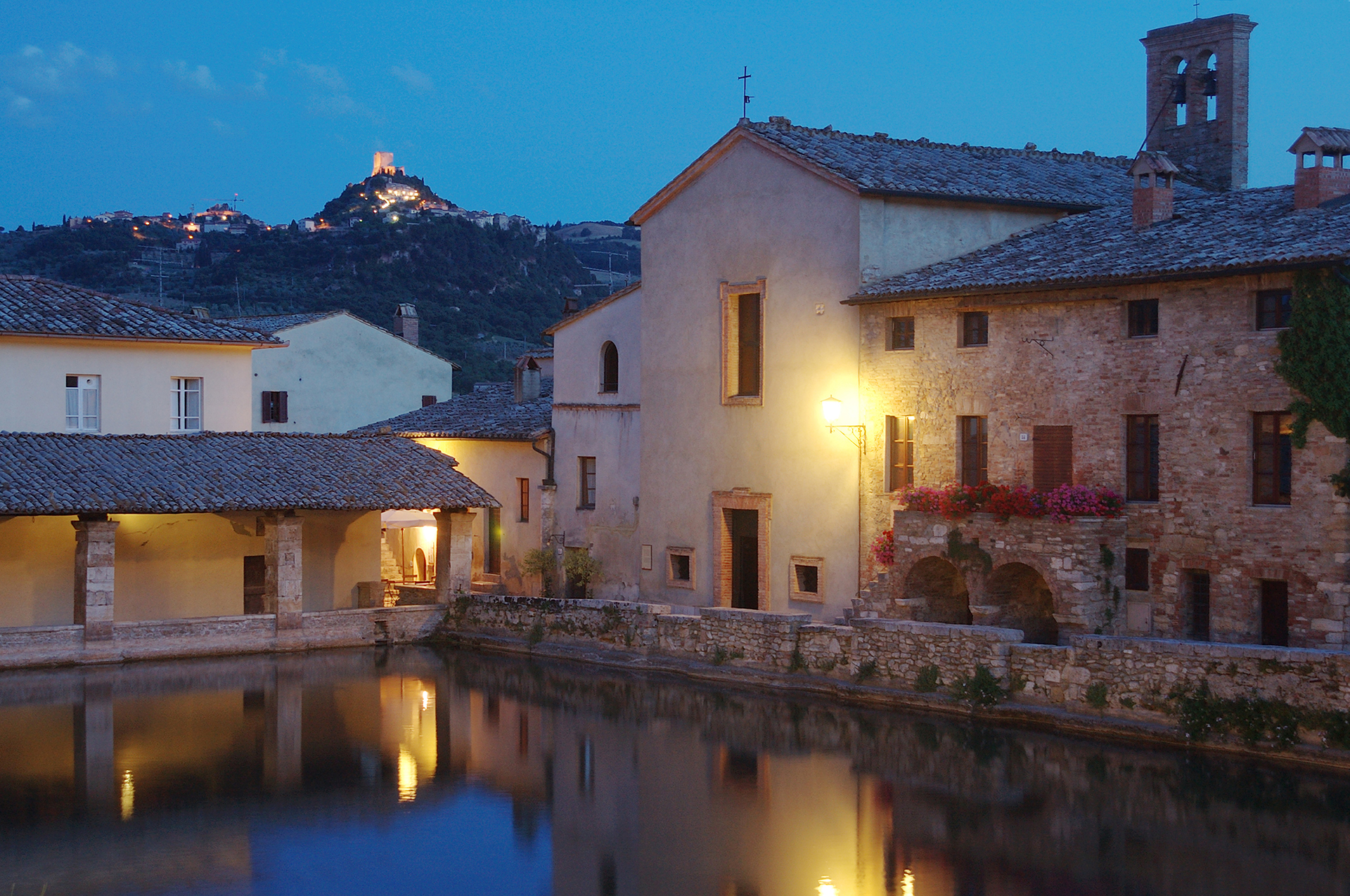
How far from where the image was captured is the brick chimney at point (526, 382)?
117 feet

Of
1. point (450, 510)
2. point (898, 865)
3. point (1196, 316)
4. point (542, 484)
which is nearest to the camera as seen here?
point (898, 865)

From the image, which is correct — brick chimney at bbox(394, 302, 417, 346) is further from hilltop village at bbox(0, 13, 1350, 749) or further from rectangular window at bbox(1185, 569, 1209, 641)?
rectangular window at bbox(1185, 569, 1209, 641)

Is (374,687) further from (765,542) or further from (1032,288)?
(1032,288)

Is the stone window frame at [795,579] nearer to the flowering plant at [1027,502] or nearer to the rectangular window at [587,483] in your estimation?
the flowering plant at [1027,502]

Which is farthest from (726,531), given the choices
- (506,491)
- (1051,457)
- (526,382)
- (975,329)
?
(526,382)

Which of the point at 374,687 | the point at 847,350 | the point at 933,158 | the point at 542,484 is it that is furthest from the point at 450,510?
the point at 933,158

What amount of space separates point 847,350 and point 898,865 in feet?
39.6

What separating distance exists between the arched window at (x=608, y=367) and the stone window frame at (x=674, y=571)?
416 cm

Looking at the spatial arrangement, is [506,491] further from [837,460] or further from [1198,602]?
[1198,602]

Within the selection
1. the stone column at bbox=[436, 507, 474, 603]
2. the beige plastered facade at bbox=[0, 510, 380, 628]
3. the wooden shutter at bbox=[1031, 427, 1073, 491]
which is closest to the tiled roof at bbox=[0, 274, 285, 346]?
the beige plastered facade at bbox=[0, 510, 380, 628]

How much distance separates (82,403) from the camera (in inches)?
1154

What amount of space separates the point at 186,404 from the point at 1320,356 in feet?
72.3

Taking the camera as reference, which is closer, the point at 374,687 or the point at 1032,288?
the point at 1032,288

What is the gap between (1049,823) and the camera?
1519 centimetres
